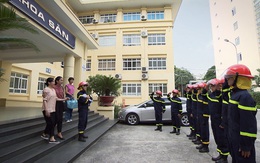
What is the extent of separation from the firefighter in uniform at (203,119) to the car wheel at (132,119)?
4585 mm

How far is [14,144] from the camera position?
3.55 m

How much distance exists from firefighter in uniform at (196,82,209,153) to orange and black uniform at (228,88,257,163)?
6.76 ft

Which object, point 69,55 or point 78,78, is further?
point 78,78

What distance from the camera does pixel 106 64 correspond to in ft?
64.5

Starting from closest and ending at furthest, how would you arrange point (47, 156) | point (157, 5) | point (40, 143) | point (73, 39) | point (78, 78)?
point (47, 156), point (40, 143), point (73, 39), point (78, 78), point (157, 5)

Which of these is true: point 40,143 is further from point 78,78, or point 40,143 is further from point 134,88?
point 134,88

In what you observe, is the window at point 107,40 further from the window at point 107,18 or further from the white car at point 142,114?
the white car at point 142,114

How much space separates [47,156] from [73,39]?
6286 millimetres

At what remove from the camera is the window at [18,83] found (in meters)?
11.5

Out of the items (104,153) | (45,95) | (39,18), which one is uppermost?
(39,18)

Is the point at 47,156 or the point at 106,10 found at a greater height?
the point at 106,10

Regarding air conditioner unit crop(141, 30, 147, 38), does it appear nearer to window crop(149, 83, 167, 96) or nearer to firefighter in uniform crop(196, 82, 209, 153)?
window crop(149, 83, 167, 96)

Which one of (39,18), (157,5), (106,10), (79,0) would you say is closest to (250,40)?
(157,5)

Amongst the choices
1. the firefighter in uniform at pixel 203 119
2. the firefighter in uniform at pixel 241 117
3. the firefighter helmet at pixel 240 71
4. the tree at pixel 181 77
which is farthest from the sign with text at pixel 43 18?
the tree at pixel 181 77
